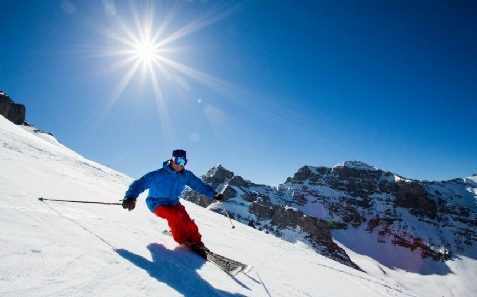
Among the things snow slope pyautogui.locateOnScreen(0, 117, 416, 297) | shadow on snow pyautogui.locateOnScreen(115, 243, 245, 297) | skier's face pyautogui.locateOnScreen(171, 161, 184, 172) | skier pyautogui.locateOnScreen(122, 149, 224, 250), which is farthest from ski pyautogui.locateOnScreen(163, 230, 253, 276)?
skier's face pyautogui.locateOnScreen(171, 161, 184, 172)

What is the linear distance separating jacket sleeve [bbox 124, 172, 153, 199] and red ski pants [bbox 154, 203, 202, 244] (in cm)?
53

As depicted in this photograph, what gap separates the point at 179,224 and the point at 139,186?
1.11 m

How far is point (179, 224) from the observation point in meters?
5.03

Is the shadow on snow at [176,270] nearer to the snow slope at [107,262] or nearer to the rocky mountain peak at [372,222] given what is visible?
the snow slope at [107,262]

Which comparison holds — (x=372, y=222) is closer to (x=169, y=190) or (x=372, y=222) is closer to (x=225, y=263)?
(x=169, y=190)

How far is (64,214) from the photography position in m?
4.25

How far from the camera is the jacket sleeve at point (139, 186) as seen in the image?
515 centimetres

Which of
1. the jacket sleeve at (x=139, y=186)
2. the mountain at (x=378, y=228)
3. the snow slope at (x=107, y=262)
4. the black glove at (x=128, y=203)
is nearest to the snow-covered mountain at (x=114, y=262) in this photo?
the snow slope at (x=107, y=262)

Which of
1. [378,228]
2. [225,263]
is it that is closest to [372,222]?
[378,228]

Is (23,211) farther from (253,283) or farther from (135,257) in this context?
(253,283)

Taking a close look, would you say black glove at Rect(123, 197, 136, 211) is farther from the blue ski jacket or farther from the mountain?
the mountain

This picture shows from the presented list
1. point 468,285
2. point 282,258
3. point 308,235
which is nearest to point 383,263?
→ point 468,285

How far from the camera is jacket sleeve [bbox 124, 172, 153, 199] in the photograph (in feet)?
16.9

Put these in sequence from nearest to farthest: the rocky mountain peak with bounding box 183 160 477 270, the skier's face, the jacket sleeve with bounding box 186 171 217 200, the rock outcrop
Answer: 1. the skier's face
2. the jacket sleeve with bounding box 186 171 217 200
3. the rock outcrop
4. the rocky mountain peak with bounding box 183 160 477 270
